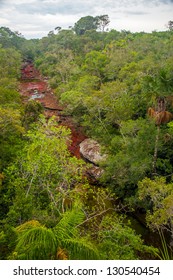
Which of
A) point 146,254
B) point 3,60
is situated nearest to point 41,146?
point 146,254

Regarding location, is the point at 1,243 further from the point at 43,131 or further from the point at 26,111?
the point at 26,111

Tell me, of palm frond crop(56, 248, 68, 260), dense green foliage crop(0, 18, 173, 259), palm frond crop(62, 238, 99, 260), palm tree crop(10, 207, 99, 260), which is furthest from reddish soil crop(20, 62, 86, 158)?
palm frond crop(56, 248, 68, 260)

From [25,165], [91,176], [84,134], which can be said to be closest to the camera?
[25,165]

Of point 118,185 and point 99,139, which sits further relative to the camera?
point 99,139

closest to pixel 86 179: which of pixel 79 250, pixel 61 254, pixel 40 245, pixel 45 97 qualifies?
pixel 79 250

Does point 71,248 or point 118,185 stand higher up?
point 71,248

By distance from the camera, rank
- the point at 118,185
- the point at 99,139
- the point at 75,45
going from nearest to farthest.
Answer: the point at 118,185 → the point at 99,139 → the point at 75,45

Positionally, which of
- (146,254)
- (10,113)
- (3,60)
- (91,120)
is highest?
(3,60)
